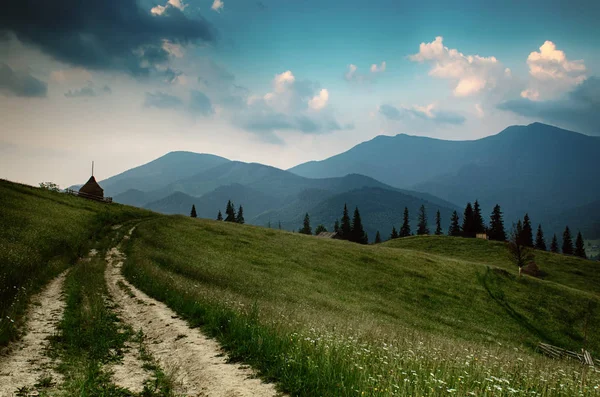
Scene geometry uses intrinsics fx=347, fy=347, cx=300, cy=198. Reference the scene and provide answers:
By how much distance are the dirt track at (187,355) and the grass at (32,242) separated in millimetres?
4230

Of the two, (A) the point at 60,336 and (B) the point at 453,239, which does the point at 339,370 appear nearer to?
(A) the point at 60,336

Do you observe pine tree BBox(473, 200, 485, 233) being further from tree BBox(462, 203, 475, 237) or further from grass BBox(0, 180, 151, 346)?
grass BBox(0, 180, 151, 346)

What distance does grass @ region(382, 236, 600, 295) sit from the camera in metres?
73.8

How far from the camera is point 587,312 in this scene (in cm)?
4809

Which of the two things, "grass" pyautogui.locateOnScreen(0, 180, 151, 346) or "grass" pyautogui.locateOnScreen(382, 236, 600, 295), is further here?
"grass" pyautogui.locateOnScreen(382, 236, 600, 295)

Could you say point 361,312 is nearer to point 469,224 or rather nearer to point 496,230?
point 469,224

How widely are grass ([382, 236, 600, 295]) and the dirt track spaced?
7029 centimetres

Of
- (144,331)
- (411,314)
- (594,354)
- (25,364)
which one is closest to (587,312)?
(594,354)

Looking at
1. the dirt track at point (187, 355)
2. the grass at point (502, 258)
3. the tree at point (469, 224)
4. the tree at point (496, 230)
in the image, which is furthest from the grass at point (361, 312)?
the tree at point (469, 224)

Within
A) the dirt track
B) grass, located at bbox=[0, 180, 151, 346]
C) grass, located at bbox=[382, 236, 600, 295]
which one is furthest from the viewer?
grass, located at bbox=[382, 236, 600, 295]

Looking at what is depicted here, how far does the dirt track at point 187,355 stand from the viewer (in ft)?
27.6

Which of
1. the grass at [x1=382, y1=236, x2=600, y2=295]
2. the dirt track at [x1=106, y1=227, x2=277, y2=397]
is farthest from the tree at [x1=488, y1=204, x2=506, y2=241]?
the dirt track at [x1=106, y1=227, x2=277, y2=397]

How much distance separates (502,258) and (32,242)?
296 ft

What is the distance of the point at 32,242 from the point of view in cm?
2698
